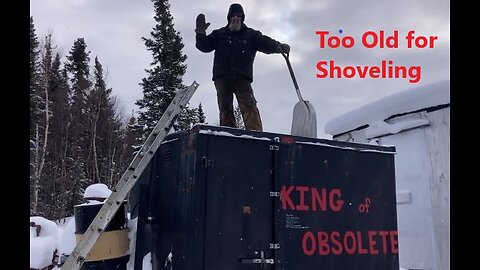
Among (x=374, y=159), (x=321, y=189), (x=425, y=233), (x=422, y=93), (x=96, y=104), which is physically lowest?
(x=425, y=233)

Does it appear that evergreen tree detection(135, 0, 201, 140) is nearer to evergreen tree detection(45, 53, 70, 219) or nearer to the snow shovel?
evergreen tree detection(45, 53, 70, 219)

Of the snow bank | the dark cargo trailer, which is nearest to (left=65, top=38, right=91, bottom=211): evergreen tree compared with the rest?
the snow bank

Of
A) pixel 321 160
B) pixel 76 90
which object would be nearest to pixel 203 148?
pixel 321 160

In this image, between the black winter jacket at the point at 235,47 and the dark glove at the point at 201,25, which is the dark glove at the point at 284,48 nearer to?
the black winter jacket at the point at 235,47

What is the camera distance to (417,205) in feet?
21.0

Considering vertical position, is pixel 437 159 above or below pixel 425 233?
above

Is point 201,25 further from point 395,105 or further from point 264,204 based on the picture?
point 395,105

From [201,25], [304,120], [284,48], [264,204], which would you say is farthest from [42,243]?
[284,48]

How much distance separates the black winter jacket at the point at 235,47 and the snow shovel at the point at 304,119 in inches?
19.7

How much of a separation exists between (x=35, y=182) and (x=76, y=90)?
11.6 metres

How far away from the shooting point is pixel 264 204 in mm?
3916

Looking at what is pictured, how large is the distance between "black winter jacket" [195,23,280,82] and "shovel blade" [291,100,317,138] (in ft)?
1.98

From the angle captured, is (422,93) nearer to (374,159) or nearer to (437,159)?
(437,159)

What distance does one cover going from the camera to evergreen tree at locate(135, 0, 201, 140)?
23.9 meters
